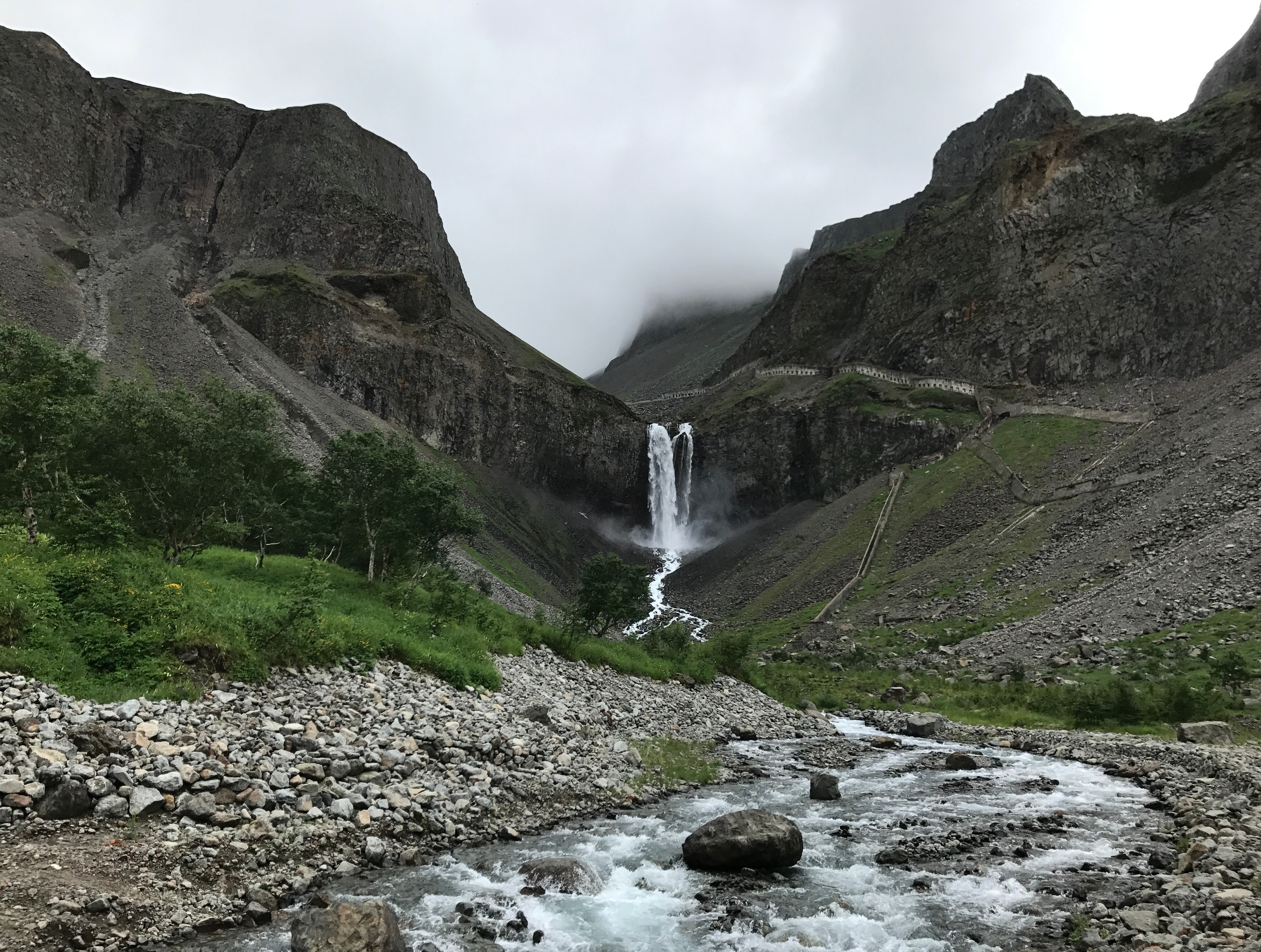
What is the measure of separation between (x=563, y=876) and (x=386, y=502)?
941 inches

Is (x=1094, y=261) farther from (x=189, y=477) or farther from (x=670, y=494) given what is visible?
(x=189, y=477)

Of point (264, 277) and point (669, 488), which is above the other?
point (264, 277)

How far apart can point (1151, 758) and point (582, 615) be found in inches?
1029

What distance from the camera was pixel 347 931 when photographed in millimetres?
8734

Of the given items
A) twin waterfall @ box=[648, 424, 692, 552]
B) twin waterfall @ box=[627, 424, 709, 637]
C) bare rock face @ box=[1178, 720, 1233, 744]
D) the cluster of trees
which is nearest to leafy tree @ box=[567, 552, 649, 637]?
the cluster of trees

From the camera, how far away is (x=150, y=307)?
90.3 meters

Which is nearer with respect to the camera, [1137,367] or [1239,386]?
[1239,386]

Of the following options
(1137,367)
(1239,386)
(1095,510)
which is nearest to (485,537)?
(1095,510)

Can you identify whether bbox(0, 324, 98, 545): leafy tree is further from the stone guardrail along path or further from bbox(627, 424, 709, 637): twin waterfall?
the stone guardrail along path

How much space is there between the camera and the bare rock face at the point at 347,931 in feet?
28.0

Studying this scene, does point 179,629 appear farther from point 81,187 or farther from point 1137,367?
point 81,187

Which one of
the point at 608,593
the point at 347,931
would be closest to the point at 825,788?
the point at 347,931

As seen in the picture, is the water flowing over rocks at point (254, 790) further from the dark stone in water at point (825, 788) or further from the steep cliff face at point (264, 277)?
the steep cliff face at point (264, 277)

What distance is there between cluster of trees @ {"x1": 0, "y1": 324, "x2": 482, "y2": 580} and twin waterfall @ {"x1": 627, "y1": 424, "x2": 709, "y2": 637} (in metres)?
75.6
